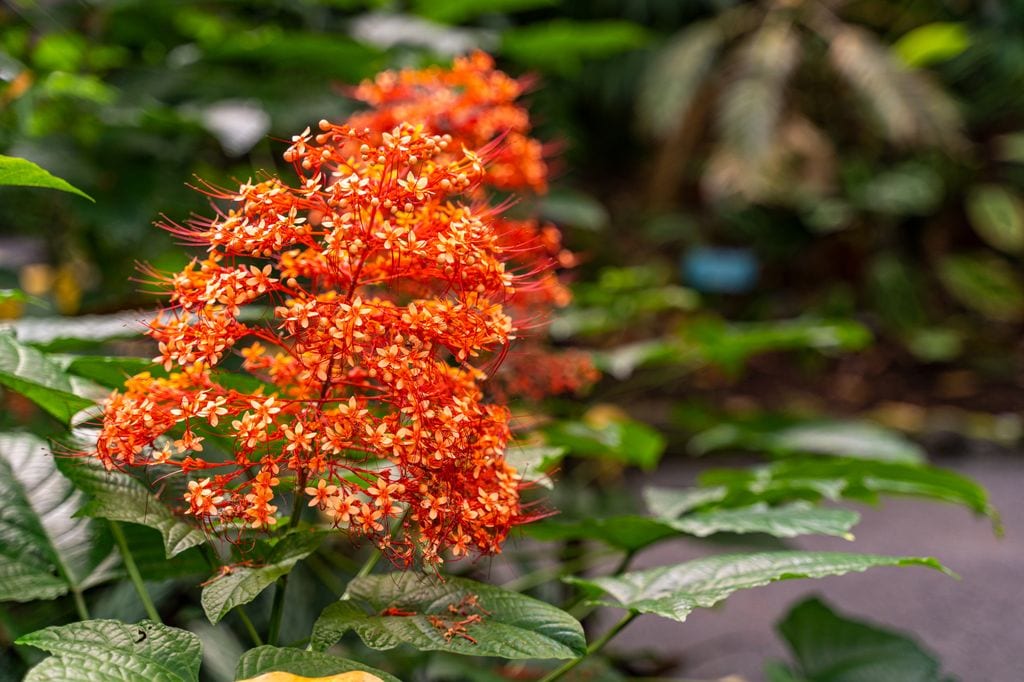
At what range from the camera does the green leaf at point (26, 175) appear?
0.74 meters

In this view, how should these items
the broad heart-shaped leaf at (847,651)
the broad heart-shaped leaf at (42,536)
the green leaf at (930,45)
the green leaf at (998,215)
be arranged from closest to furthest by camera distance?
1. the broad heart-shaped leaf at (42,536)
2. the broad heart-shaped leaf at (847,651)
3. the green leaf at (930,45)
4. the green leaf at (998,215)

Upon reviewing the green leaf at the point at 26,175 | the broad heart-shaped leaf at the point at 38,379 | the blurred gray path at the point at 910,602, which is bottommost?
the blurred gray path at the point at 910,602

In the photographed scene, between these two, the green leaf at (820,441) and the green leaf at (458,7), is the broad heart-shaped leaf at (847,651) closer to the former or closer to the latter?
the green leaf at (820,441)

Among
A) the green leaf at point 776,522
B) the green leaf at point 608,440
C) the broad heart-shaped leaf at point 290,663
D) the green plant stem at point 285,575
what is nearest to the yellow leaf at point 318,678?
the broad heart-shaped leaf at point 290,663

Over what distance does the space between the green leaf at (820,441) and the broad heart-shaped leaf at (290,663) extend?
1.29m

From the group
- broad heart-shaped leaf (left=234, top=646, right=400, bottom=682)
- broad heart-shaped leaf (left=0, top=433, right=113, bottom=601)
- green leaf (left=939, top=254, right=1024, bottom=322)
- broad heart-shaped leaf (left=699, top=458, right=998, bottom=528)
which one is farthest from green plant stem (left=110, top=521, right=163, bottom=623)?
green leaf (left=939, top=254, right=1024, bottom=322)

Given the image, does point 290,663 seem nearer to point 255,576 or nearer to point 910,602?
point 255,576

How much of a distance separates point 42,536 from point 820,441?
1482 millimetres

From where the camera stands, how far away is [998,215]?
4.85 metres

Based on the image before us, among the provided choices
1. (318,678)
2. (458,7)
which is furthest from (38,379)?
(458,7)

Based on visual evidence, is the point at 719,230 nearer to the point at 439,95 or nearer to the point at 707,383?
the point at 707,383

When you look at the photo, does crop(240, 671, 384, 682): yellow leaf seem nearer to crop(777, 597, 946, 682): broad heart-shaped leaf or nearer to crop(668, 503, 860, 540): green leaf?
crop(668, 503, 860, 540): green leaf

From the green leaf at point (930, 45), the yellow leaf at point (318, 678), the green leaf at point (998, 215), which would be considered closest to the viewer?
the yellow leaf at point (318, 678)

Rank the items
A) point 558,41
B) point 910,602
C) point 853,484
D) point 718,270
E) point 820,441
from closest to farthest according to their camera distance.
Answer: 1. point 853,484
2. point 820,441
3. point 558,41
4. point 910,602
5. point 718,270
